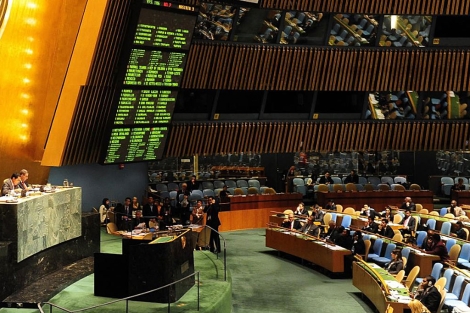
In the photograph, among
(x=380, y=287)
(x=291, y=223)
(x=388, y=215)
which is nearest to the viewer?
(x=380, y=287)

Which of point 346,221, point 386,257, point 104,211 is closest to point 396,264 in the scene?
point 386,257

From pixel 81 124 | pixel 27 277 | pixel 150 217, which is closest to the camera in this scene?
pixel 27 277

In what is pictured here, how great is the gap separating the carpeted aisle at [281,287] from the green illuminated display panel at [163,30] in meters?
4.59

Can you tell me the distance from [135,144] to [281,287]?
13.0ft

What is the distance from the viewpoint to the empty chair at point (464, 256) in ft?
46.0

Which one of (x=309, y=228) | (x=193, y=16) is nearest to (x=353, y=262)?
(x=309, y=228)

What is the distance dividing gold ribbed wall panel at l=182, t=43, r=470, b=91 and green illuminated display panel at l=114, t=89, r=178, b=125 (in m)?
4.12

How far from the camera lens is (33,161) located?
14.5 m

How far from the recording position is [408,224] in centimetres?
1728

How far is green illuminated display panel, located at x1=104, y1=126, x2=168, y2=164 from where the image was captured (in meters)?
15.1

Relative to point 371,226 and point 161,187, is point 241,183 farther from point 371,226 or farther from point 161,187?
point 371,226

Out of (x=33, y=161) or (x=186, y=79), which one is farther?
(x=186, y=79)

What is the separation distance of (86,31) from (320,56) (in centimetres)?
862

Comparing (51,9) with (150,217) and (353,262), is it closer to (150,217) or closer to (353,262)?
(150,217)
